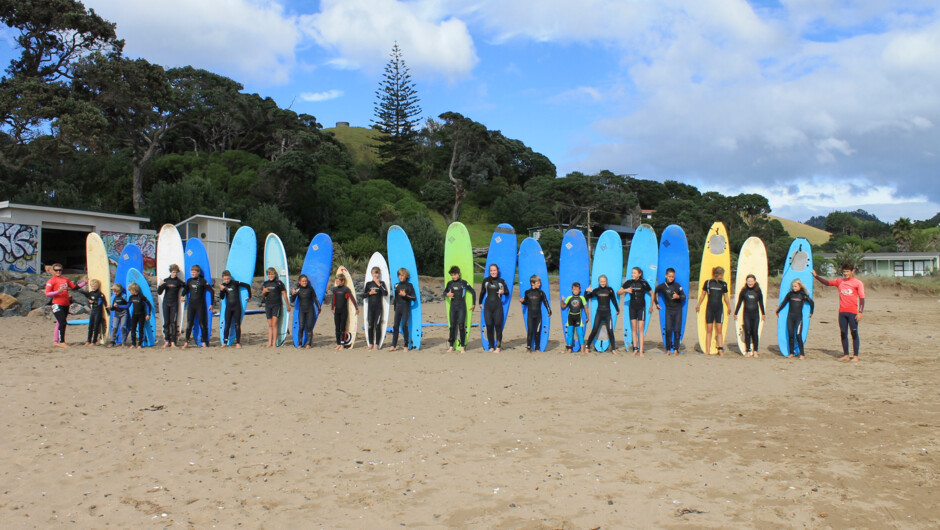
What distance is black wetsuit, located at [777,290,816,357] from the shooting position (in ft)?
28.8

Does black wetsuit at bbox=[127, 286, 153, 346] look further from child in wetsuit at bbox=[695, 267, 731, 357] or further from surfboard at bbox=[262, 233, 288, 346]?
child in wetsuit at bbox=[695, 267, 731, 357]

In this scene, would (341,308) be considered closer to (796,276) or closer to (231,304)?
(231,304)

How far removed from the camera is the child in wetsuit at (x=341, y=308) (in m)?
9.70

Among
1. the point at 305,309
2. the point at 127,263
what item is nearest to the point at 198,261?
the point at 127,263

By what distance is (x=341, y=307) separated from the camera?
9.76 meters

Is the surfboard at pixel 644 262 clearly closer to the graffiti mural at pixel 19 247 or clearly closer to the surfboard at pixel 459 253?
the surfboard at pixel 459 253

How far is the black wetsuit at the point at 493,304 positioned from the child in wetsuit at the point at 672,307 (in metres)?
2.29

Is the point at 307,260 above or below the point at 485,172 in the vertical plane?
below

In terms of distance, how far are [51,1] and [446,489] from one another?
30.4 meters

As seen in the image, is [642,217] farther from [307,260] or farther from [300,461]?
[300,461]

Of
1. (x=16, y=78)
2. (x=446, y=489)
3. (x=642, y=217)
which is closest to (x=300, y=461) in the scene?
(x=446, y=489)

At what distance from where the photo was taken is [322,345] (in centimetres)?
1016

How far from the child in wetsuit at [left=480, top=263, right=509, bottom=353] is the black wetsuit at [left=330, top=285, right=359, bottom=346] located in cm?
214

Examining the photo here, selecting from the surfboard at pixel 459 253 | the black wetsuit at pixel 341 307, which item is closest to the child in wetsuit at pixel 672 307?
the surfboard at pixel 459 253
